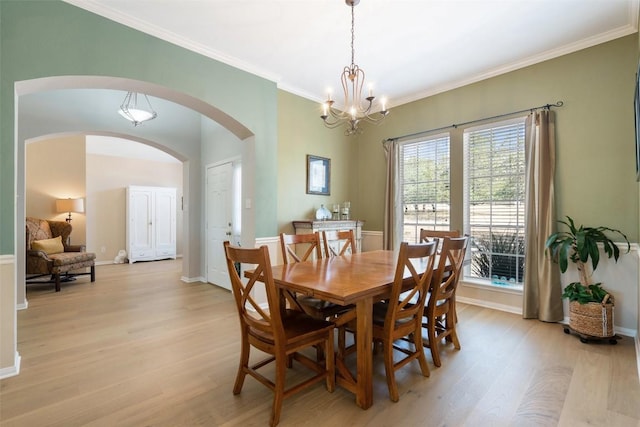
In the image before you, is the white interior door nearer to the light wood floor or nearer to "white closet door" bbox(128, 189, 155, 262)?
the light wood floor

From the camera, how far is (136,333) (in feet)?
9.77

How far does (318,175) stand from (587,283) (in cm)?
337

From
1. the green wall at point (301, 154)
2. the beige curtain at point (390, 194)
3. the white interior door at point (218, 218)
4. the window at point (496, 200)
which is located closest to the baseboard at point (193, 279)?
the white interior door at point (218, 218)

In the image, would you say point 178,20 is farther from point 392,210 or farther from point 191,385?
point 392,210

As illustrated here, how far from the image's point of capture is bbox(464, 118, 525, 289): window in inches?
140

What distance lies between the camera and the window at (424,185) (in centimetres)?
417

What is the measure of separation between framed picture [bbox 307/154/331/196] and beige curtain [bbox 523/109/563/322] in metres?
2.59

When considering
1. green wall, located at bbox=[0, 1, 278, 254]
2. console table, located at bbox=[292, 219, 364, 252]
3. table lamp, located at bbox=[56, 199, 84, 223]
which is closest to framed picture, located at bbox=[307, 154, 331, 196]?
console table, located at bbox=[292, 219, 364, 252]

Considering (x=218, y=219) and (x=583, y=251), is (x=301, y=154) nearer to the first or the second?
(x=218, y=219)

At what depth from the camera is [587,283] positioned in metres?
2.94

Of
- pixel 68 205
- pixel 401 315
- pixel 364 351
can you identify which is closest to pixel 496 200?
pixel 401 315

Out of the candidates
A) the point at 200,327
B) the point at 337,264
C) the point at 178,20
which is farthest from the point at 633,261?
the point at 178,20

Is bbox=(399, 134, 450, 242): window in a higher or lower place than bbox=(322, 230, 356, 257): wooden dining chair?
higher

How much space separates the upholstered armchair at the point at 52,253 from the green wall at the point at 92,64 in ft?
10.6
